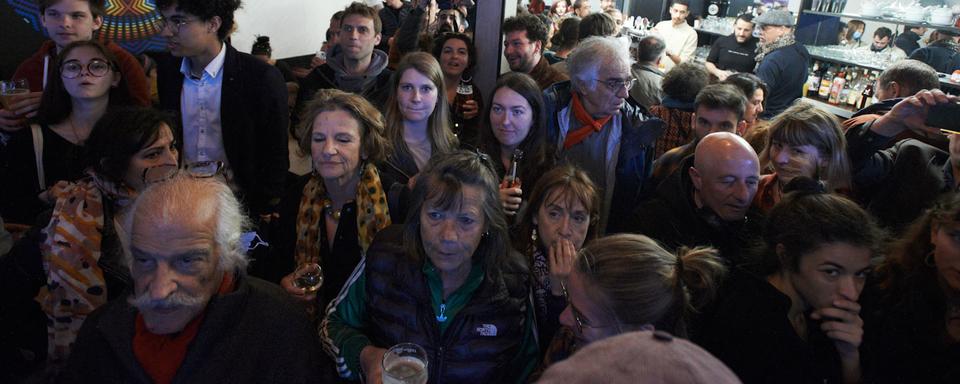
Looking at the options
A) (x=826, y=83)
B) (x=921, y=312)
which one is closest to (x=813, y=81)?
(x=826, y=83)

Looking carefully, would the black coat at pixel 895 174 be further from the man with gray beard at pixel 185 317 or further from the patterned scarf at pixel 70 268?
the patterned scarf at pixel 70 268

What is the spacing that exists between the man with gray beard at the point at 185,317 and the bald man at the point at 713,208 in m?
1.34

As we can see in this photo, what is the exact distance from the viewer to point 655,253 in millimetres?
1539

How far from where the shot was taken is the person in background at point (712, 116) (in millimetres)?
2938

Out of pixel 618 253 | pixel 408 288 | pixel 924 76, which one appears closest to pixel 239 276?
pixel 408 288

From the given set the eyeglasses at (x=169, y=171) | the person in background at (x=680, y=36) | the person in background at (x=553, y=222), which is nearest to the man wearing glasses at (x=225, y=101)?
the eyeglasses at (x=169, y=171)

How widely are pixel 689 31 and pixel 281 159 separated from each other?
5.38m

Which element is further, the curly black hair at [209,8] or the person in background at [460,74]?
the person in background at [460,74]

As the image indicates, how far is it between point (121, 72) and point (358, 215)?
1.51m

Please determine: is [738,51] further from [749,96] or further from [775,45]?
[749,96]

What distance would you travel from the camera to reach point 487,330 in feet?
5.67

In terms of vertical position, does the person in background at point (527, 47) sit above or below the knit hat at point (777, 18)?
below

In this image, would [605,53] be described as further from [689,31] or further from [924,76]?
[689,31]

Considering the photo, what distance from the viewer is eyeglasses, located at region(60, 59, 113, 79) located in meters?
2.52
